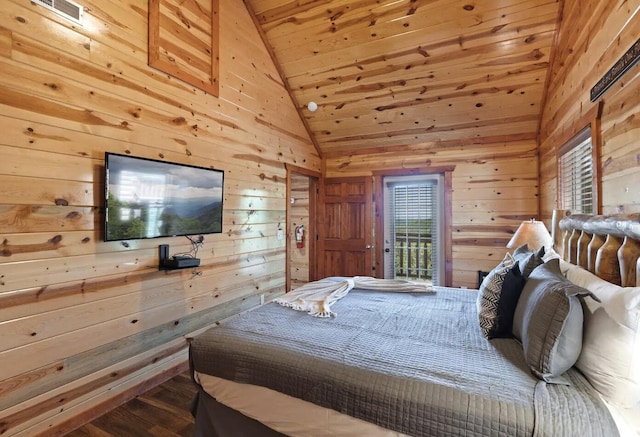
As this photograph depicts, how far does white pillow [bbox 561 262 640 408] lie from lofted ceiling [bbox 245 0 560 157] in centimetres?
297

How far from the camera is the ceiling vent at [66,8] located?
6.42 feet

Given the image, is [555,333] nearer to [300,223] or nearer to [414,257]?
[414,257]

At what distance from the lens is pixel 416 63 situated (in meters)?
3.65

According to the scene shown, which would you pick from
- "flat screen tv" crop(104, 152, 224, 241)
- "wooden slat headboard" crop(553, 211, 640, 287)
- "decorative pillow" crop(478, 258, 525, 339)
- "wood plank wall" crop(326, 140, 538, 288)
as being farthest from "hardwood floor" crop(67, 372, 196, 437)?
"wood plank wall" crop(326, 140, 538, 288)

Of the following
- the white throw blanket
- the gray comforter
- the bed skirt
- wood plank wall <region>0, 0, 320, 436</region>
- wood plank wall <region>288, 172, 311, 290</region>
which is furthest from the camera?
wood plank wall <region>288, 172, 311, 290</region>

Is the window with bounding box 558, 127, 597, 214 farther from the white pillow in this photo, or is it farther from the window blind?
the window blind

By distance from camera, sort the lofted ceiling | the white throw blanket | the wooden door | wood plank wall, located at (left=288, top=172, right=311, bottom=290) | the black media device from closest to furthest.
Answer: the white throw blanket < the black media device < the lofted ceiling < the wooden door < wood plank wall, located at (left=288, top=172, right=311, bottom=290)

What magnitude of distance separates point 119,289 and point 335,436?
194 centimetres

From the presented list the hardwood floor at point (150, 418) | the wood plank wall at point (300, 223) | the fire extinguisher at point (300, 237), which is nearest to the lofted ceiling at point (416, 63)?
the wood plank wall at point (300, 223)

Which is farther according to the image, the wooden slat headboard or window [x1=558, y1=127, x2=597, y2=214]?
window [x1=558, y1=127, x2=597, y2=214]

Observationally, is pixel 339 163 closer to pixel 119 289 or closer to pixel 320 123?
pixel 320 123

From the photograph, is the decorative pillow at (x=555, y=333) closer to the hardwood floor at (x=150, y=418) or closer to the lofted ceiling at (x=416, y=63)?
the hardwood floor at (x=150, y=418)

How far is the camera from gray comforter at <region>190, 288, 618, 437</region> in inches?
43.6

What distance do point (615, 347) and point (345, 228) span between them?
4099mm
